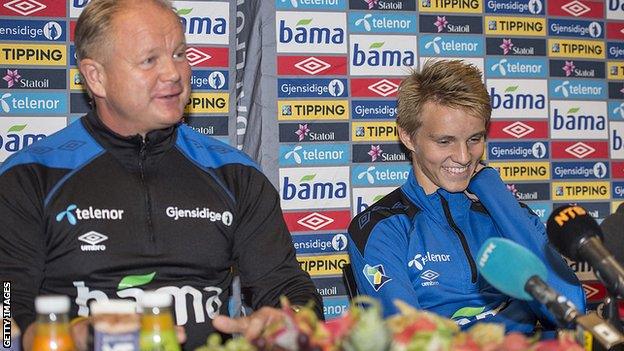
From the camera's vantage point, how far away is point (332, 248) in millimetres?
3357

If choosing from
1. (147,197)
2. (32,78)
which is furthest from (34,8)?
(147,197)

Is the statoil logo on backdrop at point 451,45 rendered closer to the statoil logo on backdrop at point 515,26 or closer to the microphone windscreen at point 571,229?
the statoil logo on backdrop at point 515,26

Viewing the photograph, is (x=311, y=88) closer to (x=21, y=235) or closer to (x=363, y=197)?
(x=363, y=197)

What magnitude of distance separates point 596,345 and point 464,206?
1.16 meters

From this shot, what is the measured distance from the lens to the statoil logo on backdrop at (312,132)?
131 inches

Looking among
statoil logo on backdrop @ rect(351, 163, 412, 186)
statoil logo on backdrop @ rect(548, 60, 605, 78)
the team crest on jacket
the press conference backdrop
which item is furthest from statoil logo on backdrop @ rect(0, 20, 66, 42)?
statoil logo on backdrop @ rect(548, 60, 605, 78)

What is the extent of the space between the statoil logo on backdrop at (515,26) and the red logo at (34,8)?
1929 mm

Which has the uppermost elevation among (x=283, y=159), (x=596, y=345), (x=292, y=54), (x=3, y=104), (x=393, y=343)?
(x=292, y=54)

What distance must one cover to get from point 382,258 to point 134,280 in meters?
0.79

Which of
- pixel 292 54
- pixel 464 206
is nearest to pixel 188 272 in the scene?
pixel 464 206

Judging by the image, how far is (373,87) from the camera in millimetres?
3439

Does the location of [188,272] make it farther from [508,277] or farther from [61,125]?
[61,125]

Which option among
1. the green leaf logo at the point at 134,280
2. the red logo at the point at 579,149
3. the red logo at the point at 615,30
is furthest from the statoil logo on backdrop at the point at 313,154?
the red logo at the point at 615,30

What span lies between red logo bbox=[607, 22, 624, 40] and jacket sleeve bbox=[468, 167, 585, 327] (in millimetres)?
1570
